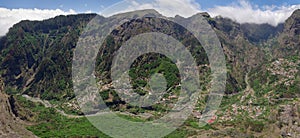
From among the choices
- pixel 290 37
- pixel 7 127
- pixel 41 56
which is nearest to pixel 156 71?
pixel 7 127

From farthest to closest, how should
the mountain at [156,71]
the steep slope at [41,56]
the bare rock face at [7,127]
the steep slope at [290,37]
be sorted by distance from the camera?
1. the steep slope at [290,37]
2. the steep slope at [41,56]
3. the mountain at [156,71]
4. the bare rock face at [7,127]

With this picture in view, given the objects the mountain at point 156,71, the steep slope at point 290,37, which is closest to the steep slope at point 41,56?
the mountain at point 156,71

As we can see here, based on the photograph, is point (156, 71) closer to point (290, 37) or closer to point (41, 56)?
point (41, 56)

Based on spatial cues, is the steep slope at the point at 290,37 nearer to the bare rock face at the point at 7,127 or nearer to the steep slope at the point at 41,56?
the steep slope at the point at 41,56

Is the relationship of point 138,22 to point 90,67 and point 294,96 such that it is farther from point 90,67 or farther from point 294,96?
point 294,96

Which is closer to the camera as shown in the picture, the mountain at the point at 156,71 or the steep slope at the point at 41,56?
the mountain at the point at 156,71

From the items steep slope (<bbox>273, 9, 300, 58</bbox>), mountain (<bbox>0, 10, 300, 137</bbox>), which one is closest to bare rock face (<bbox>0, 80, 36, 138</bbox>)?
mountain (<bbox>0, 10, 300, 137</bbox>)

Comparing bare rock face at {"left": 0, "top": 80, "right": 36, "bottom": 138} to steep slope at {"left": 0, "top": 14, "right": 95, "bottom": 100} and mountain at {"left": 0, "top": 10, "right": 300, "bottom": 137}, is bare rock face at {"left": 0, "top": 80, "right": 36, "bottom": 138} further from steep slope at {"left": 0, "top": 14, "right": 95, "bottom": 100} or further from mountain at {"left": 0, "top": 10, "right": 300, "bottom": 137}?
steep slope at {"left": 0, "top": 14, "right": 95, "bottom": 100}

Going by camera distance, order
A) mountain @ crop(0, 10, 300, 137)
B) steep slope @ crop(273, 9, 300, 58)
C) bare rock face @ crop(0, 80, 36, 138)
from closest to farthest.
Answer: bare rock face @ crop(0, 80, 36, 138)
mountain @ crop(0, 10, 300, 137)
steep slope @ crop(273, 9, 300, 58)
